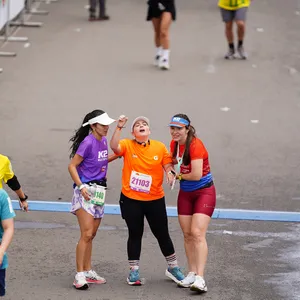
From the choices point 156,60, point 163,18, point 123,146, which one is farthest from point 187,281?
point 156,60

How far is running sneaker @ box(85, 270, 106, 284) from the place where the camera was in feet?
27.6

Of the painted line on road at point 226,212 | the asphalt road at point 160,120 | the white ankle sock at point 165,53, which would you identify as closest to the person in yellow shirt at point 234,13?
the asphalt road at point 160,120

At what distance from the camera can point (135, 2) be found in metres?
21.2

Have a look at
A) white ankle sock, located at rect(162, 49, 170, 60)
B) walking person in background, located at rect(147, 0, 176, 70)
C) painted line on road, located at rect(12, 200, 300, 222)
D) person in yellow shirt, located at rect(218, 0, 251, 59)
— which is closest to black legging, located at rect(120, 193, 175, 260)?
painted line on road, located at rect(12, 200, 300, 222)

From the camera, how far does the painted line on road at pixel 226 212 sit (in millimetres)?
10539

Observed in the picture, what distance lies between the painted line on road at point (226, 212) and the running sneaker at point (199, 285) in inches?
98.0

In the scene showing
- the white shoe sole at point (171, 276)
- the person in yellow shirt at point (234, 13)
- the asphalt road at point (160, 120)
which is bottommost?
the asphalt road at point (160, 120)

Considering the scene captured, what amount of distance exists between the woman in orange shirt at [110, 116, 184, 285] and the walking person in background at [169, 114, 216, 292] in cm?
14

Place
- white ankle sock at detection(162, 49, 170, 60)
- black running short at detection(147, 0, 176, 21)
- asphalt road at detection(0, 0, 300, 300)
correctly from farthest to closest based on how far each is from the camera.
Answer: white ankle sock at detection(162, 49, 170, 60) < black running short at detection(147, 0, 176, 21) < asphalt road at detection(0, 0, 300, 300)

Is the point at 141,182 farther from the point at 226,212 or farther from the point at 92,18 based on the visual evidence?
the point at 92,18

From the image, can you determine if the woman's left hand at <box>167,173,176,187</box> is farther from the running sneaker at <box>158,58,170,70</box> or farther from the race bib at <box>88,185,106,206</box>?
the running sneaker at <box>158,58,170,70</box>

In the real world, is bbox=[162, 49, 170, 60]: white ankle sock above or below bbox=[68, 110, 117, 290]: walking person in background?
below

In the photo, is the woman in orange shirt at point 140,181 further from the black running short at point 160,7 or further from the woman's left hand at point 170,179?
the black running short at point 160,7

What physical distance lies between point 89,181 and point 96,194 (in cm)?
15
